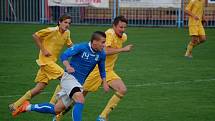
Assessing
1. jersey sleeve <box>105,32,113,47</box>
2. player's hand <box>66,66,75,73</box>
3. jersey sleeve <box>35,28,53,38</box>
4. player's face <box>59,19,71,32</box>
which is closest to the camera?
player's hand <box>66,66,75,73</box>

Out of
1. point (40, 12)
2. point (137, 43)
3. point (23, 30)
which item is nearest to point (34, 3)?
point (40, 12)

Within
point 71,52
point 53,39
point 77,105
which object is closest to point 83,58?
point 71,52

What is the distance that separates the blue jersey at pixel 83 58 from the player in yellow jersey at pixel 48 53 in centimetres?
136

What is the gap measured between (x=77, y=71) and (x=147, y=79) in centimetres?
554

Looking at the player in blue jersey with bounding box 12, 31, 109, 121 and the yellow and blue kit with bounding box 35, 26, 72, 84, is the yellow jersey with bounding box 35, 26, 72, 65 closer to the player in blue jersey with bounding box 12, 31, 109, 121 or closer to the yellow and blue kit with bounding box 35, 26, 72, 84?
the yellow and blue kit with bounding box 35, 26, 72, 84

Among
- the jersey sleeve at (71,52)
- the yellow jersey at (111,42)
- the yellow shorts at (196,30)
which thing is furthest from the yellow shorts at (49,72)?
the yellow shorts at (196,30)

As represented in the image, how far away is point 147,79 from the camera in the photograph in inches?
597

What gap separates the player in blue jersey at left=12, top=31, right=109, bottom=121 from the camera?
947 centimetres

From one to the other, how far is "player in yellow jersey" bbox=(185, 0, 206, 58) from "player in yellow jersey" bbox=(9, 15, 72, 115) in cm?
842

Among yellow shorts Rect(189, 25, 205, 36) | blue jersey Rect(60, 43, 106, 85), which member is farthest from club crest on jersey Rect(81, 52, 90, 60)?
yellow shorts Rect(189, 25, 205, 36)

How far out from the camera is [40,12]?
30.1 m

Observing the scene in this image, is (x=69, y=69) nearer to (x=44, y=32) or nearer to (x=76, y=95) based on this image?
(x=76, y=95)

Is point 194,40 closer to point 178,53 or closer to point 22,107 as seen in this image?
point 178,53

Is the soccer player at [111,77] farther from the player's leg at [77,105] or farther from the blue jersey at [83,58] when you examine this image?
the player's leg at [77,105]
